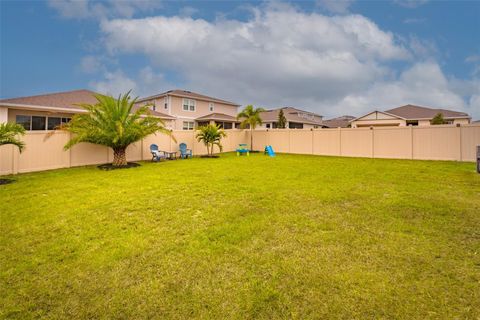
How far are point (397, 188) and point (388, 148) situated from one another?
10319 mm

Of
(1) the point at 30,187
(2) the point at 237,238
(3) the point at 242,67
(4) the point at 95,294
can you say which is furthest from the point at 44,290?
(3) the point at 242,67

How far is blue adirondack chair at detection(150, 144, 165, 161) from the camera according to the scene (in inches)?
585

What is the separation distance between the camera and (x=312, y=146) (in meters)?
19.3

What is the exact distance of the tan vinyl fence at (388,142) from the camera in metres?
13.4

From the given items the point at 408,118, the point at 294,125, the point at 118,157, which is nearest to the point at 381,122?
the point at 408,118

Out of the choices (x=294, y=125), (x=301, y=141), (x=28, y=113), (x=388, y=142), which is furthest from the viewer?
(x=294, y=125)

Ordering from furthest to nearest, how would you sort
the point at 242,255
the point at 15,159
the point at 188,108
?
the point at 188,108, the point at 15,159, the point at 242,255

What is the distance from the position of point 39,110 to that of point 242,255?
735 inches

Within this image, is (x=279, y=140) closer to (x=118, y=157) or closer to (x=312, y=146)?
(x=312, y=146)

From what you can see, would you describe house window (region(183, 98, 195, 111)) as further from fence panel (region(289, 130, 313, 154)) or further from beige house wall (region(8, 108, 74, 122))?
fence panel (region(289, 130, 313, 154))

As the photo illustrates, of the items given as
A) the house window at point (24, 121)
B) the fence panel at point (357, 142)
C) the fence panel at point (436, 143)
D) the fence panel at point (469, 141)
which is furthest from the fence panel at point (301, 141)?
the house window at point (24, 121)

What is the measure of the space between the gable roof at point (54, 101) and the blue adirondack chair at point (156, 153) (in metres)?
4.37

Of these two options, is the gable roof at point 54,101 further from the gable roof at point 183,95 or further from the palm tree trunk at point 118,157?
the gable roof at point 183,95

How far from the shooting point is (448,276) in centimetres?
279
